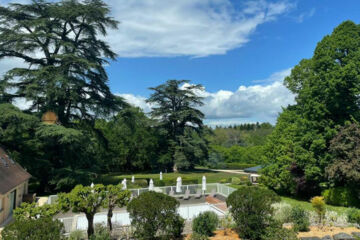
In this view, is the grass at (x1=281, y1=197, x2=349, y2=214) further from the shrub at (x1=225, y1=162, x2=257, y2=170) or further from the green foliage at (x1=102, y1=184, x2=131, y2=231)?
the shrub at (x1=225, y1=162, x2=257, y2=170)

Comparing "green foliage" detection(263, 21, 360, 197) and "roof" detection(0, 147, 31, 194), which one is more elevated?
"green foliage" detection(263, 21, 360, 197)

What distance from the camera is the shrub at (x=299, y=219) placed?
10180mm

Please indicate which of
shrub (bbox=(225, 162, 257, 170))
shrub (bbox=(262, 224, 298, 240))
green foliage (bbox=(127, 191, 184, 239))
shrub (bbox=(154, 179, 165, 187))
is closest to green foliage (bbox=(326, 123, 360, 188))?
shrub (bbox=(262, 224, 298, 240))

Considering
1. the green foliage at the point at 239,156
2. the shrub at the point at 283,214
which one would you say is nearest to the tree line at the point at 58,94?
the shrub at the point at 283,214

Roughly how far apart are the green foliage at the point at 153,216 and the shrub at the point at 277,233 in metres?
3.28

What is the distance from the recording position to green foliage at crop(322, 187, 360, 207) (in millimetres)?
16016

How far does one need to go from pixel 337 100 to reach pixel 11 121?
77.8 ft

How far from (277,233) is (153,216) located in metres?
4.34

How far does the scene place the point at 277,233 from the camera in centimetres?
863

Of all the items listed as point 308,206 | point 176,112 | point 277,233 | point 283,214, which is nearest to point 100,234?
point 277,233

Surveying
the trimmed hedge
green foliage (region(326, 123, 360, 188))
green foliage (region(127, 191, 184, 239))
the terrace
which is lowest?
the trimmed hedge

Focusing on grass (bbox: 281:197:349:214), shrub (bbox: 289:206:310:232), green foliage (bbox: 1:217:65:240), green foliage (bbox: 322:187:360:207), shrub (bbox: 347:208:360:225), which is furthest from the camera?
green foliage (bbox: 322:187:360:207)

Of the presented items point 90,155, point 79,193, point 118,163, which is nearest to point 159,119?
point 118,163

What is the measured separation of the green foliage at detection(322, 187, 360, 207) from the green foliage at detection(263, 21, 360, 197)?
2.84 feet
